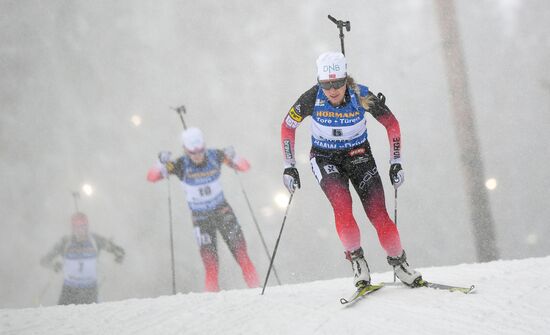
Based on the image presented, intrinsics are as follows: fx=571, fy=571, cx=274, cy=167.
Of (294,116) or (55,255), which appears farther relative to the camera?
(55,255)

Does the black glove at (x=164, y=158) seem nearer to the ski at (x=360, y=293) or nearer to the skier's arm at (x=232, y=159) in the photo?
the skier's arm at (x=232, y=159)

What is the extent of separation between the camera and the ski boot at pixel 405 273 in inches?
164

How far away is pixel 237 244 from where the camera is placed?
297 inches

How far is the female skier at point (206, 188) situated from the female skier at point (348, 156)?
3255 millimetres

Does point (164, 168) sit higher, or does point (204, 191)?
point (164, 168)

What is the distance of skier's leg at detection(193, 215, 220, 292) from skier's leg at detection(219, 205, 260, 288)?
0.17m

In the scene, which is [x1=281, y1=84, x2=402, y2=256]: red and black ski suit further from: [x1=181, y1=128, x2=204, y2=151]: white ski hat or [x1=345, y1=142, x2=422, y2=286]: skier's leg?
[x1=181, y1=128, x2=204, y2=151]: white ski hat

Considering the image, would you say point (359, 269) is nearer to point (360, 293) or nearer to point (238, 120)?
point (360, 293)

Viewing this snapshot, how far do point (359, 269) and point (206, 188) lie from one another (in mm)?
3903

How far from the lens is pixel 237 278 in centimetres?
1728

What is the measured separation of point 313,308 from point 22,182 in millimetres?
21509

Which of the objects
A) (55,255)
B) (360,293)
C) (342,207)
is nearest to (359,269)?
(360,293)

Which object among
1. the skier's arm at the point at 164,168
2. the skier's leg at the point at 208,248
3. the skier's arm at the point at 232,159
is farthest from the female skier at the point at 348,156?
the skier's arm at the point at 164,168

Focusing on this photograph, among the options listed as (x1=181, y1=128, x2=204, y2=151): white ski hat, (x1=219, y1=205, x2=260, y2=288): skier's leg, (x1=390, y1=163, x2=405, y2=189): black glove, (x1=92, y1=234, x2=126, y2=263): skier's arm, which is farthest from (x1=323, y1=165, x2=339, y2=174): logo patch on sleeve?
(x1=92, y1=234, x2=126, y2=263): skier's arm
